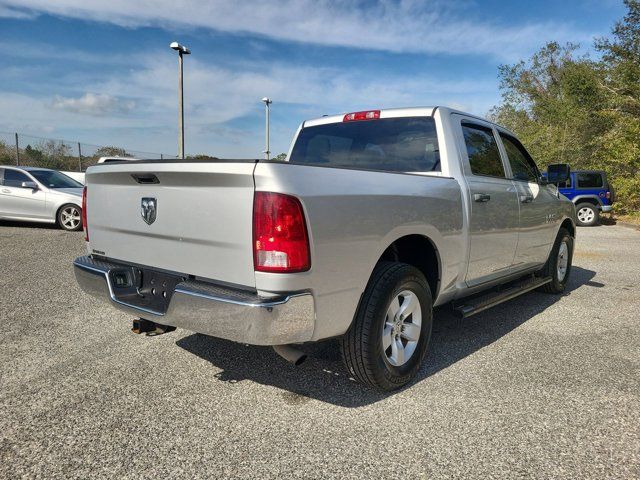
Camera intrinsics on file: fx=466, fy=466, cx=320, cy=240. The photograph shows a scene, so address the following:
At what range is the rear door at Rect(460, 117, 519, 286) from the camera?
3.62m

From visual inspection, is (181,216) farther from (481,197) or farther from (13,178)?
(13,178)

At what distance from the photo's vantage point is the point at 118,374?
10.3ft

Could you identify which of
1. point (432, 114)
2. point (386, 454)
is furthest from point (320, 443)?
point (432, 114)

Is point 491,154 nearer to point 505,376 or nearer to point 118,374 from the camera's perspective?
point 505,376

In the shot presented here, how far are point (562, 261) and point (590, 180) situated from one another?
11.1m

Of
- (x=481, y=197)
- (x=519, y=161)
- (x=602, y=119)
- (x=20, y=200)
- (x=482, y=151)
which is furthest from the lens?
(x=602, y=119)

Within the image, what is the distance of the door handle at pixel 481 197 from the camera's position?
11.8 ft

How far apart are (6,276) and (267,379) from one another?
15.0 ft

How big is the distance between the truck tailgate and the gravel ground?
82 centimetres

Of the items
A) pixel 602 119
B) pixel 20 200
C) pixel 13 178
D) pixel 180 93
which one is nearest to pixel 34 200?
pixel 20 200

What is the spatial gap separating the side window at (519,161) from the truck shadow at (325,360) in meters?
1.43

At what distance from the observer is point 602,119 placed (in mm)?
23141

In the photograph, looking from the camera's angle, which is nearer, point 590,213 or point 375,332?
point 375,332

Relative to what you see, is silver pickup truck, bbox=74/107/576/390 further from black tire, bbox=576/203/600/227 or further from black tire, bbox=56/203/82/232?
black tire, bbox=576/203/600/227
